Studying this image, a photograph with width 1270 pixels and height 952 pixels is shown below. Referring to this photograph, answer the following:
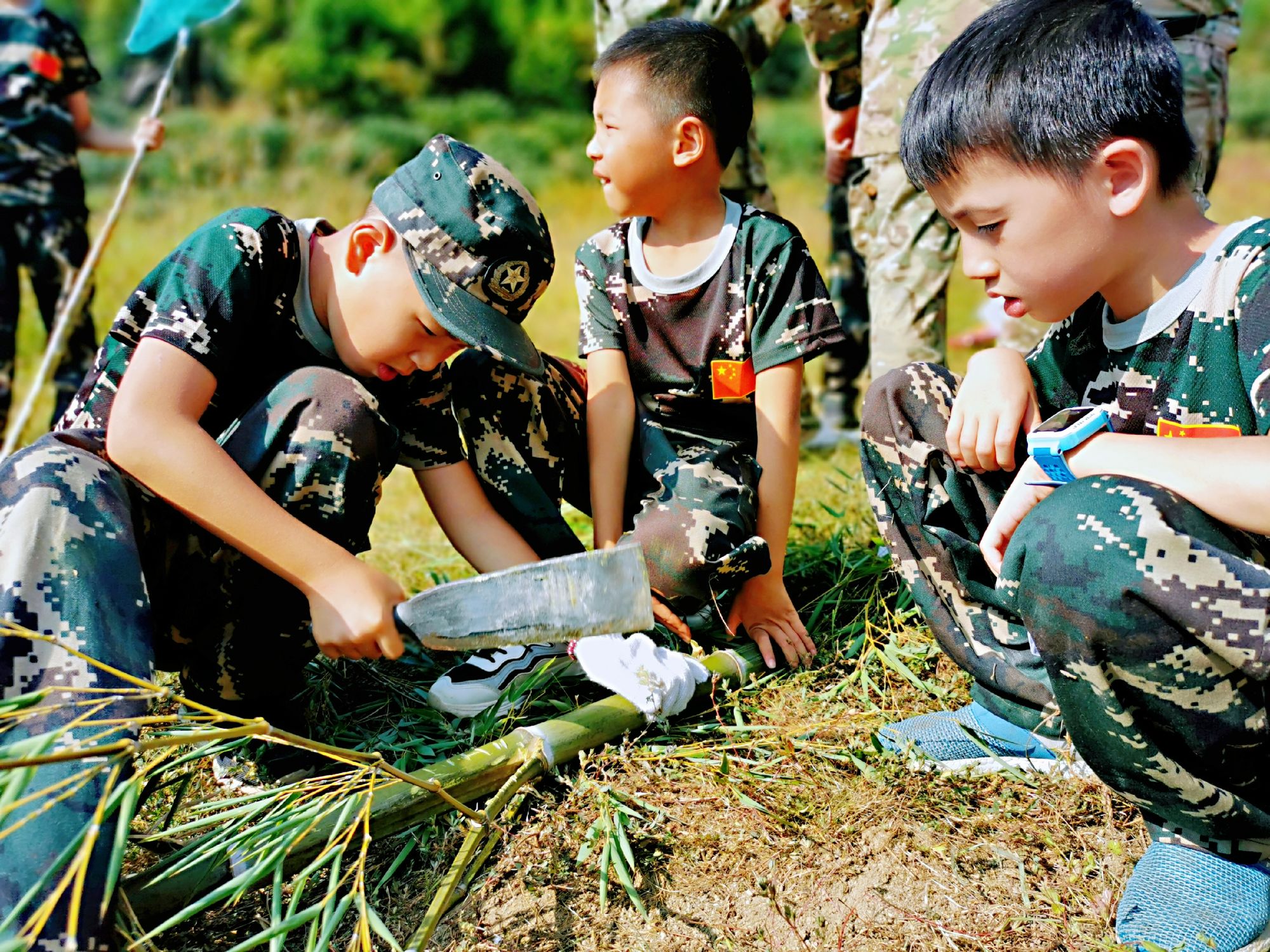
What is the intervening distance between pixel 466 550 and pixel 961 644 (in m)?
1.00

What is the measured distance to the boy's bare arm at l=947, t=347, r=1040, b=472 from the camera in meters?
1.79

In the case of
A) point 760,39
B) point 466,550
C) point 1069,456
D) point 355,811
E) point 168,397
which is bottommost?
point 355,811

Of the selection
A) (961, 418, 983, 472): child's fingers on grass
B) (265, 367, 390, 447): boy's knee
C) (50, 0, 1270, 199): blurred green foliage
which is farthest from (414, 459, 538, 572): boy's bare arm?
(50, 0, 1270, 199): blurred green foliage

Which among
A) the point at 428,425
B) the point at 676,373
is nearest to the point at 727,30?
the point at 676,373

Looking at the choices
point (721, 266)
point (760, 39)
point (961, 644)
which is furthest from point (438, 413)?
point (760, 39)

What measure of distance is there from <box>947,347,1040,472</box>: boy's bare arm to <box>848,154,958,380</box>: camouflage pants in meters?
1.16

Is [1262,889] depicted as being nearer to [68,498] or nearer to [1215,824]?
[1215,824]

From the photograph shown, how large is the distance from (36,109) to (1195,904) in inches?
205

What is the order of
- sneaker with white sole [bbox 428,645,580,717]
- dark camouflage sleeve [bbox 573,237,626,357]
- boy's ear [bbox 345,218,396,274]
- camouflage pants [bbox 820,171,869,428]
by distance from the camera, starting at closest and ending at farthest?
1. boy's ear [bbox 345,218,396,274]
2. sneaker with white sole [bbox 428,645,580,717]
3. dark camouflage sleeve [bbox 573,237,626,357]
4. camouflage pants [bbox 820,171,869,428]

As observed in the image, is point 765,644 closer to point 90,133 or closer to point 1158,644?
point 1158,644

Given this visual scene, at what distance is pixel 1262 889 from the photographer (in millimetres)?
1521

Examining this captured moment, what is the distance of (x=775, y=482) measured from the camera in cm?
247

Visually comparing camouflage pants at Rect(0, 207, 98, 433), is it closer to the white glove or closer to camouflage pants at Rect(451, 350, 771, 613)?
camouflage pants at Rect(451, 350, 771, 613)

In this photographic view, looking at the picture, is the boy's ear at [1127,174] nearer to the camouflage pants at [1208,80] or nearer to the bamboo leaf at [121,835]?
the camouflage pants at [1208,80]
